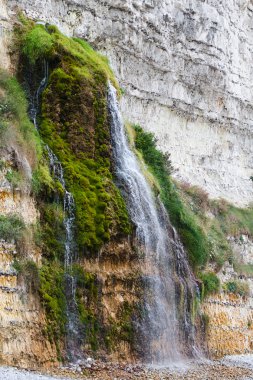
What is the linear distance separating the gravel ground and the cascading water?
31.9 inches

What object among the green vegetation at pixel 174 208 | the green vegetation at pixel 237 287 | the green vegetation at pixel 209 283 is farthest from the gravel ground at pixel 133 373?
the green vegetation at pixel 237 287

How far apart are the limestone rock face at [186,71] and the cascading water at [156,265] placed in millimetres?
6392

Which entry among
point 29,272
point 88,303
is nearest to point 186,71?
point 88,303

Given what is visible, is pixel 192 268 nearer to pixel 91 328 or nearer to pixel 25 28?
pixel 91 328

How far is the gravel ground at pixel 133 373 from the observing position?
1409 cm

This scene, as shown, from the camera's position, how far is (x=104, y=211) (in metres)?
19.0

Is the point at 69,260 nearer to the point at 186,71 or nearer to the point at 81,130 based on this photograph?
the point at 81,130

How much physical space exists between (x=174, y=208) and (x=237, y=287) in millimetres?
4917

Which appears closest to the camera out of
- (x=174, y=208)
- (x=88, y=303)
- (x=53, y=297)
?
Result: (x=53, y=297)

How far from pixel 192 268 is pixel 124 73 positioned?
986 cm

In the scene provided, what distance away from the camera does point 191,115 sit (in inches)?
1341

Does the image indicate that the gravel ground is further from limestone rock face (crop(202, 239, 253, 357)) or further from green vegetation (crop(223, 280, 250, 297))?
green vegetation (crop(223, 280, 250, 297))

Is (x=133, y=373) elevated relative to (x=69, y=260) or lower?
lower

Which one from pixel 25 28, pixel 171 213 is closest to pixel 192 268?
pixel 171 213
